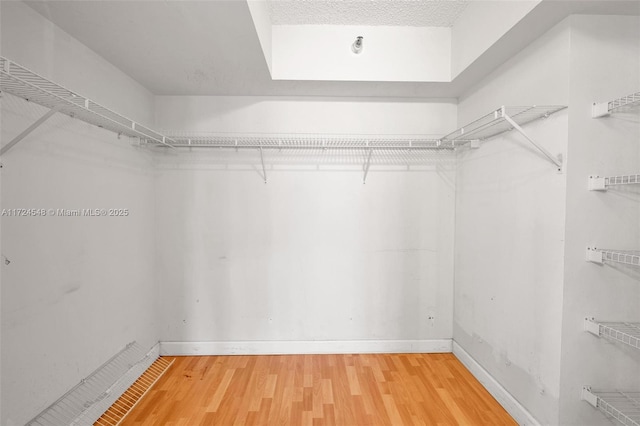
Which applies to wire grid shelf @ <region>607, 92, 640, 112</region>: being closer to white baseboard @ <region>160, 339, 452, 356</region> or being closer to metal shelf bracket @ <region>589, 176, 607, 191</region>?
metal shelf bracket @ <region>589, 176, 607, 191</region>

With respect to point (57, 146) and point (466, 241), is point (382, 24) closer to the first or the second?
point (466, 241)

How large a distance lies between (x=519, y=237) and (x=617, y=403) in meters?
0.90

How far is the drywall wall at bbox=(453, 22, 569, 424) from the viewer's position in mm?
1588

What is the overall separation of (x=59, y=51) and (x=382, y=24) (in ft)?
6.76

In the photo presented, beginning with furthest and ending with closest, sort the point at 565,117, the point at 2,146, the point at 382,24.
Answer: the point at 382,24 → the point at 565,117 → the point at 2,146

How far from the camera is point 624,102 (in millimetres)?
1371

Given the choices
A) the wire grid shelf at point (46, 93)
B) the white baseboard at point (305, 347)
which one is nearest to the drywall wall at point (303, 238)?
the white baseboard at point (305, 347)

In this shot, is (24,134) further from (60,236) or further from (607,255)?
(607,255)

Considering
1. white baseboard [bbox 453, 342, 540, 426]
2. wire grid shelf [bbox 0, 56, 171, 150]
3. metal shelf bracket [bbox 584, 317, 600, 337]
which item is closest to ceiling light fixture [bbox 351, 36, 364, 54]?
wire grid shelf [bbox 0, 56, 171, 150]

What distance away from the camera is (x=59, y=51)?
1.58 m

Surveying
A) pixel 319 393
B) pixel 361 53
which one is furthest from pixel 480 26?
pixel 319 393

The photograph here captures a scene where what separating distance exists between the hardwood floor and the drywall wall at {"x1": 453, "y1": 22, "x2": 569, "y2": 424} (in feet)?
0.98

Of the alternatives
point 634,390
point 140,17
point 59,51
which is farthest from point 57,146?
point 634,390

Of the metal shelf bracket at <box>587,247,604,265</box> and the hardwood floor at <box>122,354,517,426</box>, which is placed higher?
the metal shelf bracket at <box>587,247,604,265</box>
